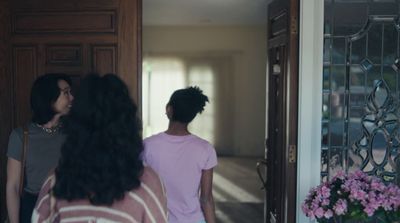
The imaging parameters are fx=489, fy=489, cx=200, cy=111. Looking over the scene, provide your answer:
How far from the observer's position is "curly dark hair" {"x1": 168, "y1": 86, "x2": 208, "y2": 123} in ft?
7.06

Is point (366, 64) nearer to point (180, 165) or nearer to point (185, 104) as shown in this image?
point (185, 104)

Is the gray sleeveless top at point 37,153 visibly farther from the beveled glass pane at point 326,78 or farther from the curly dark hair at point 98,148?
the beveled glass pane at point 326,78

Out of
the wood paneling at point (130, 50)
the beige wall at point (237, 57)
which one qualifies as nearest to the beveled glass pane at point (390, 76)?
the wood paneling at point (130, 50)

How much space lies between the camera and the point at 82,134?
1.35 m

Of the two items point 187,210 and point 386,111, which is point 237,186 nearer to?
point 386,111

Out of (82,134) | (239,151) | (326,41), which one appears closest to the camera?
(82,134)

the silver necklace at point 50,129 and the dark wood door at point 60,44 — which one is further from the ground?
the dark wood door at point 60,44

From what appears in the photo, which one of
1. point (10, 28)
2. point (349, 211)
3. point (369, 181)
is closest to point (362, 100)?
point (369, 181)

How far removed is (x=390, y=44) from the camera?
2750mm

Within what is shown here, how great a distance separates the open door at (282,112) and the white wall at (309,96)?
0.04 m

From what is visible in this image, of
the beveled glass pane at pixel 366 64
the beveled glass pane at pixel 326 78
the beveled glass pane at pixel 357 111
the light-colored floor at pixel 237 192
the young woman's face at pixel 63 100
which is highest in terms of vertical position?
the beveled glass pane at pixel 366 64

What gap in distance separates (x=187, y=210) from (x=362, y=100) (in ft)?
4.13

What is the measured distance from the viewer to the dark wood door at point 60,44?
268 cm

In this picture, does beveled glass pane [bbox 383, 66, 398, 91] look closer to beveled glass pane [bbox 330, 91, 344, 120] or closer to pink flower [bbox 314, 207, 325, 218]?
beveled glass pane [bbox 330, 91, 344, 120]
